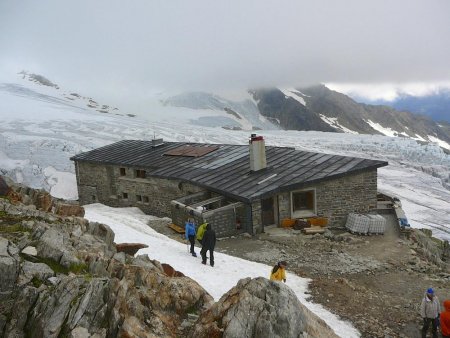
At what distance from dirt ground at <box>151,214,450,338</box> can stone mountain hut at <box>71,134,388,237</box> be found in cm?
110

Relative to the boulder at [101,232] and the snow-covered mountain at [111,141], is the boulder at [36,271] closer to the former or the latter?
the boulder at [101,232]

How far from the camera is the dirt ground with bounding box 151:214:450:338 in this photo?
1127 centimetres

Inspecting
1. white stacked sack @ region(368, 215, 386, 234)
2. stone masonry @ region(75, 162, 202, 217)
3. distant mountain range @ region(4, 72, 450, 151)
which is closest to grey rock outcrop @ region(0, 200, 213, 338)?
white stacked sack @ region(368, 215, 386, 234)

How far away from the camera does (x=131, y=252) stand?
42.9 feet

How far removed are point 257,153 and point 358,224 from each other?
670 cm

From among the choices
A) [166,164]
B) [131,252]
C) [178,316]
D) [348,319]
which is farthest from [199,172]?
[178,316]

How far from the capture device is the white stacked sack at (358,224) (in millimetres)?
20594

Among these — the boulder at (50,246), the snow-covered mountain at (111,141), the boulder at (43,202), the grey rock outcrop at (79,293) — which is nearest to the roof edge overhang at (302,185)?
the boulder at (43,202)

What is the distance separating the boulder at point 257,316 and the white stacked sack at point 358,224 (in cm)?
1346

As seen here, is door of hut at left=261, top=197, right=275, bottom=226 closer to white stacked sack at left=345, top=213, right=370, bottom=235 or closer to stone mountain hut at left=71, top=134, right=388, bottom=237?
stone mountain hut at left=71, top=134, right=388, bottom=237

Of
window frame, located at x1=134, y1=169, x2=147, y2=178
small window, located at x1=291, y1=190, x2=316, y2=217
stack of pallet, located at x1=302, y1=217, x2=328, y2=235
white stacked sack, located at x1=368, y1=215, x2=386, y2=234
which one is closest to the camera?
white stacked sack, located at x1=368, y1=215, x2=386, y2=234

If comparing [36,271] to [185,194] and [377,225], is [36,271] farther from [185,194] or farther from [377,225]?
[185,194]

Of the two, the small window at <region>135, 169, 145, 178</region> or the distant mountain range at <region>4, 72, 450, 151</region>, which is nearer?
the small window at <region>135, 169, 145, 178</region>

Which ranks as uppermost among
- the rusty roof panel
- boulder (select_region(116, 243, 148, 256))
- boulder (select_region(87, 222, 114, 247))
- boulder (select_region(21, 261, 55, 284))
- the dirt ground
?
the rusty roof panel
